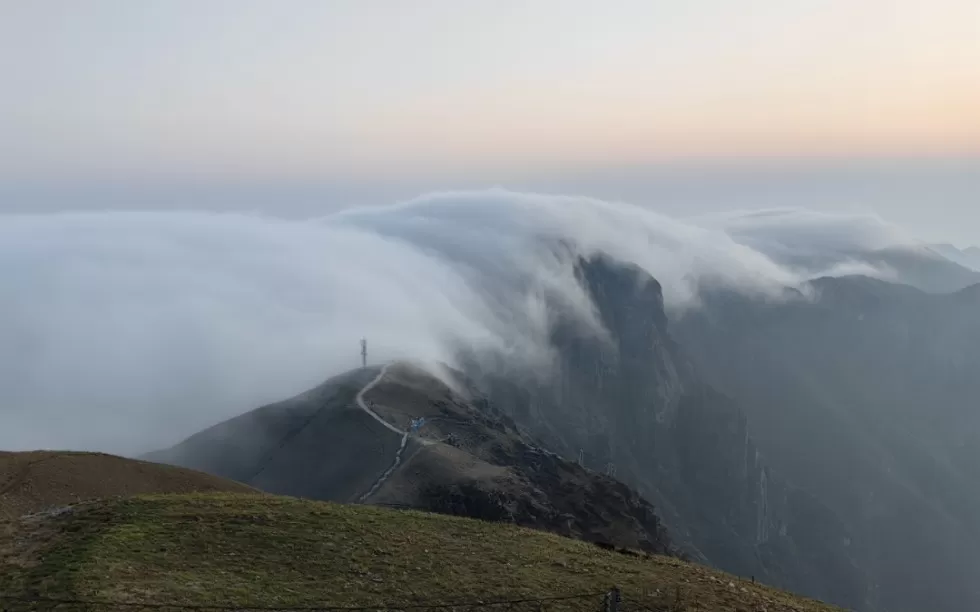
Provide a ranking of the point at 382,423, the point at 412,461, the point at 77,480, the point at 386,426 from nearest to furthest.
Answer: the point at 77,480 < the point at 412,461 < the point at 386,426 < the point at 382,423

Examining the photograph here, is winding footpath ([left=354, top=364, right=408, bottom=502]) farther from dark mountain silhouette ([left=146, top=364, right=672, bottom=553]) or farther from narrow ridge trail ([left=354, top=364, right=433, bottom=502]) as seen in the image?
dark mountain silhouette ([left=146, top=364, right=672, bottom=553])

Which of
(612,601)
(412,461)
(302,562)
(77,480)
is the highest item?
(302,562)

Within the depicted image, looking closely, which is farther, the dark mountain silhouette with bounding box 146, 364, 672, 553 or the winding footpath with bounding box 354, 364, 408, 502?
the dark mountain silhouette with bounding box 146, 364, 672, 553

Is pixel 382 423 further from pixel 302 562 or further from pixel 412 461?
pixel 302 562

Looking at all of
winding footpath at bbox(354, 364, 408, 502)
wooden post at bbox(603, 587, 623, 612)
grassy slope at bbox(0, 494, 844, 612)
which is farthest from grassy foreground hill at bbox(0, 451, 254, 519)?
wooden post at bbox(603, 587, 623, 612)

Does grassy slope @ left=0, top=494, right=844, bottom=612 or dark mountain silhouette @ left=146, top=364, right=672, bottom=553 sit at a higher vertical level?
grassy slope @ left=0, top=494, right=844, bottom=612

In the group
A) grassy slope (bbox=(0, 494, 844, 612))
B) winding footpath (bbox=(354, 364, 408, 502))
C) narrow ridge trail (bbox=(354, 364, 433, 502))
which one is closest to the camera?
grassy slope (bbox=(0, 494, 844, 612))

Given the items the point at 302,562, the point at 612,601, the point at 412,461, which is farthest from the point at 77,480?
the point at 612,601

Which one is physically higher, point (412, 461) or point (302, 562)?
point (302, 562)
